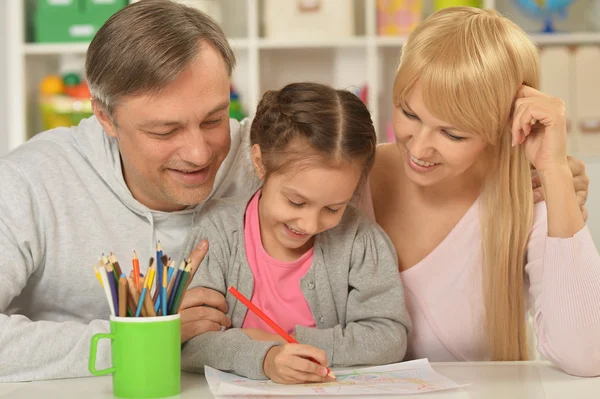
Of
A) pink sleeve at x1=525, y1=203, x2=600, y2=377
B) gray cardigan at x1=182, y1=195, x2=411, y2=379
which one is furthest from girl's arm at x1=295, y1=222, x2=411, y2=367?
pink sleeve at x1=525, y1=203, x2=600, y2=377

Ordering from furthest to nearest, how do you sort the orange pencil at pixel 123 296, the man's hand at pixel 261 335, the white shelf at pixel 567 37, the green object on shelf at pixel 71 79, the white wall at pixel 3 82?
the white wall at pixel 3 82
the green object on shelf at pixel 71 79
the white shelf at pixel 567 37
the man's hand at pixel 261 335
the orange pencil at pixel 123 296

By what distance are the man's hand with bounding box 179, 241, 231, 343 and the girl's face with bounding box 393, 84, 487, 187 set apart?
0.38m

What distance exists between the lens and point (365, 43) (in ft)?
10.4

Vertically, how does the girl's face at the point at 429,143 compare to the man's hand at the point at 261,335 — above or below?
above

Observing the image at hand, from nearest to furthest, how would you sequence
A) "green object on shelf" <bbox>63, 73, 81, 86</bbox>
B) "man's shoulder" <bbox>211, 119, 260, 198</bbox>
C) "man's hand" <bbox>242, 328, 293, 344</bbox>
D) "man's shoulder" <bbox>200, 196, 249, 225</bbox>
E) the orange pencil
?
the orange pencil, "man's hand" <bbox>242, 328, 293, 344</bbox>, "man's shoulder" <bbox>200, 196, 249, 225</bbox>, "man's shoulder" <bbox>211, 119, 260, 198</bbox>, "green object on shelf" <bbox>63, 73, 81, 86</bbox>

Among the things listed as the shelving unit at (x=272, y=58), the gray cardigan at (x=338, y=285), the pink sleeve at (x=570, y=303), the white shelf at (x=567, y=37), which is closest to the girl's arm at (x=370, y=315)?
the gray cardigan at (x=338, y=285)

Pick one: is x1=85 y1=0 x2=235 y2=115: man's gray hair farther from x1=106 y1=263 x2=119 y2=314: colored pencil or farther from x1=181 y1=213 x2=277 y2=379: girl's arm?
x1=106 y1=263 x2=119 y2=314: colored pencil

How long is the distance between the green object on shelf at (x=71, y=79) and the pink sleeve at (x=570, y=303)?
2.44 meters

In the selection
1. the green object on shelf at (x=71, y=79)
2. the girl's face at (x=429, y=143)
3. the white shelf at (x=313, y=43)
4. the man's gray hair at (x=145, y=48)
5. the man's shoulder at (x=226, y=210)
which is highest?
the white shelf at (x=313, y=43)

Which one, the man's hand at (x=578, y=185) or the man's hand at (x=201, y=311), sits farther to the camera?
the man's hand at (x=578, y=185)

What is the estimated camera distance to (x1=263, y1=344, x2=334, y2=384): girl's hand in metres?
1.09

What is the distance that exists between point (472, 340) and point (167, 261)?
628mm

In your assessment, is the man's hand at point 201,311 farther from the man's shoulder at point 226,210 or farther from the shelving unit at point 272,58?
the shelving unit at point 272,58

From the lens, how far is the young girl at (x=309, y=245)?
124cm
